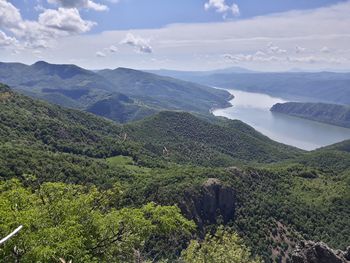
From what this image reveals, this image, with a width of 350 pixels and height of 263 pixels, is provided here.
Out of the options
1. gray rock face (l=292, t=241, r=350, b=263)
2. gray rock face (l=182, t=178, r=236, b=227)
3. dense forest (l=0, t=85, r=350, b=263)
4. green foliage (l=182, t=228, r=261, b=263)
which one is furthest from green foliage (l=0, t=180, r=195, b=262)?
gray rock face (l=182, t=178, r=236, b=227)

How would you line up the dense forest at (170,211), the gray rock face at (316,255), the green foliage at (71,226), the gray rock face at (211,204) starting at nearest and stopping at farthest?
the green foliage at (71,226), the dense forest at (170,211), the gray rock face at (316,255), the gray rock face at (211,204)

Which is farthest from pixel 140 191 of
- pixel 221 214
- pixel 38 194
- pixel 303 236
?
pixel 38 194

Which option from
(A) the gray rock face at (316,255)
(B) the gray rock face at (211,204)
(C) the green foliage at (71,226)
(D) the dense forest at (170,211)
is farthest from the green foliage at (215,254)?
(B) the gray rock face at (211,204)

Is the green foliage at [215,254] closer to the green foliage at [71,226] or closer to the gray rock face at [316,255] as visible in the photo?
the green foliage at [71,226]

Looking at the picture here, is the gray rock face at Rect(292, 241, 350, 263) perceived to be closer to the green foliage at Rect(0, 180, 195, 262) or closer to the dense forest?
the dense forest

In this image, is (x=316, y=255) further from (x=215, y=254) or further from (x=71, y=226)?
(x=71, y=226)
